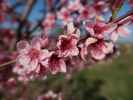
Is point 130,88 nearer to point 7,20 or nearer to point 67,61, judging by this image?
point 7,20

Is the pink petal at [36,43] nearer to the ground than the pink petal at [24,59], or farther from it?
farther from it

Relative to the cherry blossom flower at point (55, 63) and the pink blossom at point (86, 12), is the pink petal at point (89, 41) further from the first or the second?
the pink blossom at point (86, 12)

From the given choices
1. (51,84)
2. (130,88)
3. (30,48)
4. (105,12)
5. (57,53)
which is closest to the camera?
(57,53)

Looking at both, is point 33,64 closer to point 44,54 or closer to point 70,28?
point 44,54

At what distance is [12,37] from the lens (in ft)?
18.3

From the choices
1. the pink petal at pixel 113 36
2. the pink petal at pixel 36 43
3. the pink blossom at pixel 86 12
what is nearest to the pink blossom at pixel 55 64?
the pink petal at pixel 36 43

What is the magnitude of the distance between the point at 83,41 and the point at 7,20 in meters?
3.86

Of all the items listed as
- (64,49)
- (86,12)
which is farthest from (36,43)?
(86,12)

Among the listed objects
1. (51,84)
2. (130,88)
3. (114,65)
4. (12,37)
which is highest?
(12,37)

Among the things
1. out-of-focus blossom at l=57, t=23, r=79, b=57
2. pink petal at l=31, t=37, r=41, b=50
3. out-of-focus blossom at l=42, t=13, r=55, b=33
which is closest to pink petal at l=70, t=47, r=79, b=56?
out-of-focus blossom at l=57, t=23, r=79, b=57

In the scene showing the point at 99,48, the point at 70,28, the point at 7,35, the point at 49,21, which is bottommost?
the point at 7,35

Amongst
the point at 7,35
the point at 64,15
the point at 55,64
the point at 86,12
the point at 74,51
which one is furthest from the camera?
the point at 7,35

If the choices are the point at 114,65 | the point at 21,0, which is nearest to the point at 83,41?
the point at 21,0

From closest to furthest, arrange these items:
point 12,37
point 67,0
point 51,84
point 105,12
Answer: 1. point 105,12
2. point 67,0
3. point 12,37
4. point 51,84
